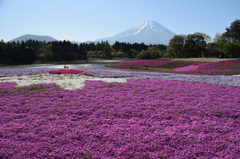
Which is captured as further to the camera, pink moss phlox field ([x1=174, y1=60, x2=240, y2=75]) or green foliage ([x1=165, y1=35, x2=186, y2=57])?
green foliage ([x1=165, y1=35, x2=186, y2=57])

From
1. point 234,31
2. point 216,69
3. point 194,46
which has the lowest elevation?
point 216,69

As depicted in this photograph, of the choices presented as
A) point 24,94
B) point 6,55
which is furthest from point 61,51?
point 24,94

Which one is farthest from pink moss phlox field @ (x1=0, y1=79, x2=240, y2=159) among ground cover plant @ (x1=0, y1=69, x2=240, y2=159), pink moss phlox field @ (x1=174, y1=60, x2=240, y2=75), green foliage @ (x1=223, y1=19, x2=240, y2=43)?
green foliage @ (x1=223, y1=19, x2=240, y2=43)

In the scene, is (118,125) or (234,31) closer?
(118,125)

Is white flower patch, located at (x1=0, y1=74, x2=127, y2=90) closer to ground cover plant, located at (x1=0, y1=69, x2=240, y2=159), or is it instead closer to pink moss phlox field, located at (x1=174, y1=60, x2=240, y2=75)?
ground cover plant, located at (x1=0, y1=69, x2=240, y2=159)

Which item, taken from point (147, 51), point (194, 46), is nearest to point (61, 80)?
point (147, 51)

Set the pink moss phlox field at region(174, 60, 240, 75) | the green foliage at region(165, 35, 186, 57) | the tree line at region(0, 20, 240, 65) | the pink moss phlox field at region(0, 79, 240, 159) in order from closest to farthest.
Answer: the pink moss phlox field at region(0, 79, 240, 159) < the pink moss phlox field at region(174, 60, 240, 75) < the tree line at region(0, 20, 240, 65) < the green foliage at region(165, 35, 186, 57)

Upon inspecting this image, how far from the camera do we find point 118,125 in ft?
30.8

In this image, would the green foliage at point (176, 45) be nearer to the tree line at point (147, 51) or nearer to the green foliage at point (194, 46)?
the tree line at point (147, 51)

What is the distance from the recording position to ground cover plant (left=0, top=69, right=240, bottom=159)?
7.00 m

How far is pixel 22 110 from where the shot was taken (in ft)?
37.9

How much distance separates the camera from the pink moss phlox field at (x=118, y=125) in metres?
6.98

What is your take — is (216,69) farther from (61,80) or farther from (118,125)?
(118,125)

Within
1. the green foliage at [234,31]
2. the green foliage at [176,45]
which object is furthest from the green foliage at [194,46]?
the green foliage at [234,31]
